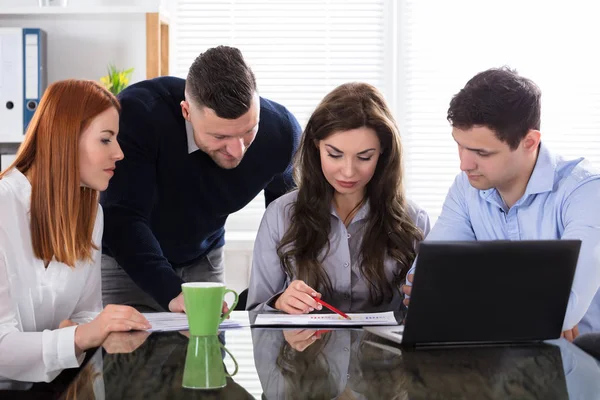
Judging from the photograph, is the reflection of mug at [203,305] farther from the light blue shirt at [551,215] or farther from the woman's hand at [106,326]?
the light blue shirt at [551,215]

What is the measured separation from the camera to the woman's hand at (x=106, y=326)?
144 centimetres

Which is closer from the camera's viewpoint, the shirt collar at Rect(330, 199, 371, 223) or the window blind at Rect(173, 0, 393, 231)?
the shirt collar at Rect(330, 199, 371, 223)

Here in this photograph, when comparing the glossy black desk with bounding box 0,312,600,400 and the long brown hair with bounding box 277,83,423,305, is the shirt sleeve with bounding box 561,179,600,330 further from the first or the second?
the long brown hair with bounding box 277,83,423,305

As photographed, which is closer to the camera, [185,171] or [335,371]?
[335,371]

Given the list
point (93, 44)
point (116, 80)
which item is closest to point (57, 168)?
point (116, 80)

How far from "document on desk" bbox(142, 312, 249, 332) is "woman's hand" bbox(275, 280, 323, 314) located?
16 cm

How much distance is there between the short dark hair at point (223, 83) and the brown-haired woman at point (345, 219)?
0.74 feet

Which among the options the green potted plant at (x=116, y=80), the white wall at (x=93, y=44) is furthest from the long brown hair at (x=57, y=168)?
the white wall at (x=93, y=44)

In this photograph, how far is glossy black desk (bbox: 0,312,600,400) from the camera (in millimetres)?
1046

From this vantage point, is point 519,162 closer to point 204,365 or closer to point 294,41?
point 204,365

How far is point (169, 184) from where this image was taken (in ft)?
7.52

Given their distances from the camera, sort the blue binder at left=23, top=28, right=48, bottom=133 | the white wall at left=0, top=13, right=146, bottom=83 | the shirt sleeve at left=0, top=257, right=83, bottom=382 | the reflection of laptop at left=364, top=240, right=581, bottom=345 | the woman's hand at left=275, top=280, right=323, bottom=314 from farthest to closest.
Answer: the white wall at left=0, top=13, right=146, bottom=83
the blue binder at left=23, top=28, right=48, bottom=133
the woman's hand at left=275, top=280, right=323, bottom=314
the shirt sleeve at left=0, top=257, right=83, bottom=382
the reflection of laptop at left=364, top=240, right=581, bottom=345

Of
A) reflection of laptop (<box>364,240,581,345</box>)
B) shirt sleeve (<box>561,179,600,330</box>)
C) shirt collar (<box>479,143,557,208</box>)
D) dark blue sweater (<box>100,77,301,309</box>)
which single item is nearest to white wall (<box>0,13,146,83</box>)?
dark blue sweater (<box>100,77,301,309</box>)

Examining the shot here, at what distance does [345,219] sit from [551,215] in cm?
60
